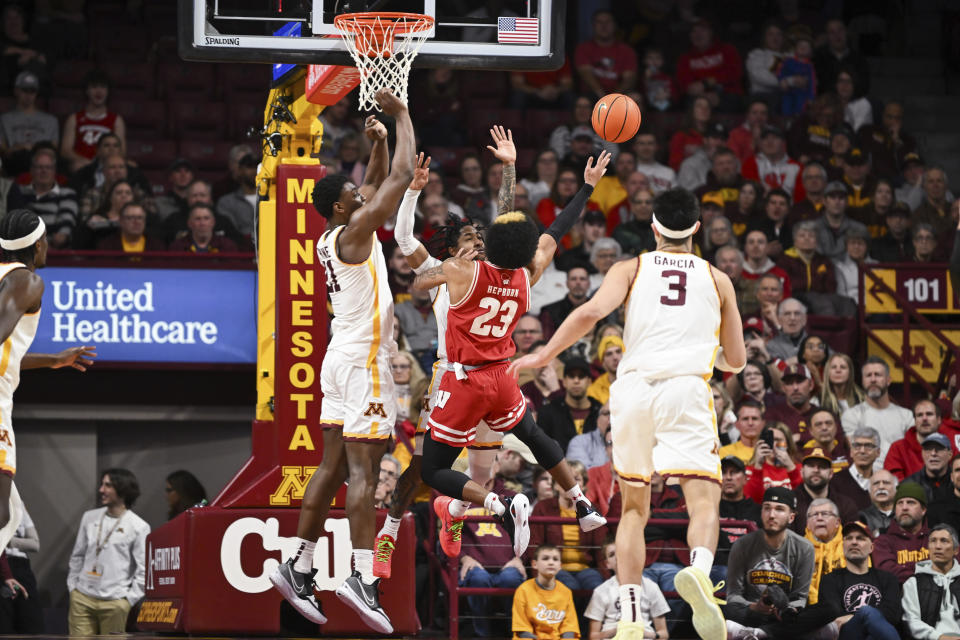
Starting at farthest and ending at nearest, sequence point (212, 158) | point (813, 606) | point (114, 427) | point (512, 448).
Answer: point (212, 158)
point (114, 427)
point (512, 448)
point (813, 606)

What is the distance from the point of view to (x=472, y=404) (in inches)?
346

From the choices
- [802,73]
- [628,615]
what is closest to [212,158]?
[802,73]

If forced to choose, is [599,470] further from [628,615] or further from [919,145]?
[919,145]

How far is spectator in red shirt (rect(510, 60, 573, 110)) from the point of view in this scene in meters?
18.1

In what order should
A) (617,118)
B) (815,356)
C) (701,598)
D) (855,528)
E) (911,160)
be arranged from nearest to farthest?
(701,598), (617,118), (855,528), (815,356), (911,160)

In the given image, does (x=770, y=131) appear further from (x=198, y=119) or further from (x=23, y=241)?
(x=23, y=241)

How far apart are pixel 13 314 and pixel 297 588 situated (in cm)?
248

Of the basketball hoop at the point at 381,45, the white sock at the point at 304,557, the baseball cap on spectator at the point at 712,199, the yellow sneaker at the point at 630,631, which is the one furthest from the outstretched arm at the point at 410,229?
the baseball cap on spectator at the point at 712,199

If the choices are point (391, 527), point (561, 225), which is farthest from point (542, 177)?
point (391, 527)

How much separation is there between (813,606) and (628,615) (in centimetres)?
357

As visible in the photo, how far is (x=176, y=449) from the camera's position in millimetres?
15414

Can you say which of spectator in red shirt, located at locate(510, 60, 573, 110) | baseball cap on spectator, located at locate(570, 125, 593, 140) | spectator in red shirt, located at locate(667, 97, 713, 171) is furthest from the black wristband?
spectator in red shirt, located at locate(510, 60, 573, 110)

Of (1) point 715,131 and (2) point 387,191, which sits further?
(1) point 715,131

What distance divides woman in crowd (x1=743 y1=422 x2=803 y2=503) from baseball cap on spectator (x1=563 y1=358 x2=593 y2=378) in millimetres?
1641
